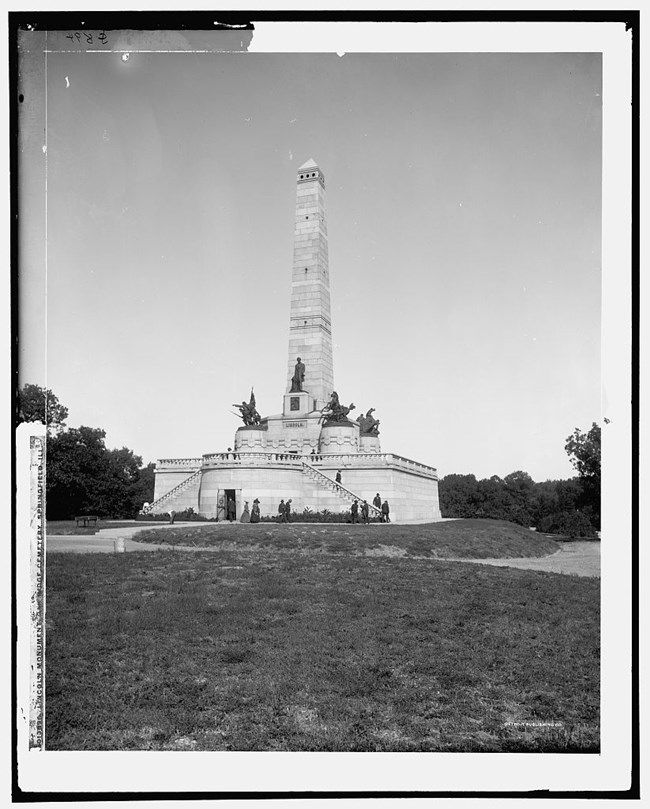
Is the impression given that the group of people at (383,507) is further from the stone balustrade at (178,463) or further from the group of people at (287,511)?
the stone balustrade at (178,463)

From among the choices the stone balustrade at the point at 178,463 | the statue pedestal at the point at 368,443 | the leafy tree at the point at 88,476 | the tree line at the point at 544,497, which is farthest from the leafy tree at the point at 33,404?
the statue pedestal at the point at 368,443

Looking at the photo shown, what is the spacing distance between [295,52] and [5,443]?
5.91 meters

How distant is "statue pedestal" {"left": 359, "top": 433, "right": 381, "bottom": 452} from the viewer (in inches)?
1428

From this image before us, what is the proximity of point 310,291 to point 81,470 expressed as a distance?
19198 millimetres

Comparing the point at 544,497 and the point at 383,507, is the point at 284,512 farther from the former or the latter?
the point at 544,497

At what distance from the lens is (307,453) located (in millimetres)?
35250

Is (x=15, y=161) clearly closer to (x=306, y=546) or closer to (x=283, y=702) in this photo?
(x=283, y=702)

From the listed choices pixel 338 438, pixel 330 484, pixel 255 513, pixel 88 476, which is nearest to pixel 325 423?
pixel 338 438

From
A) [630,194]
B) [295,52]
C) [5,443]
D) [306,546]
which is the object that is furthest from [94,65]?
[306,546]

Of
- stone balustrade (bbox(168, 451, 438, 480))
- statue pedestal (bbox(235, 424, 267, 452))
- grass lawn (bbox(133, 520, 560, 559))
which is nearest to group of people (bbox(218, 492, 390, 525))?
stone balustrade (bbox(168, 451, 438, 480))

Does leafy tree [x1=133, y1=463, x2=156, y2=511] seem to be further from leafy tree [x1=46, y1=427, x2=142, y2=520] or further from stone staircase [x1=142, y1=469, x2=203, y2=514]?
stone staircase [x1=142, y1=469, x2=203, y2=514]

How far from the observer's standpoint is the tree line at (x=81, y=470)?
352 inches

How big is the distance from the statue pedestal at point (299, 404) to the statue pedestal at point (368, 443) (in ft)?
11.6

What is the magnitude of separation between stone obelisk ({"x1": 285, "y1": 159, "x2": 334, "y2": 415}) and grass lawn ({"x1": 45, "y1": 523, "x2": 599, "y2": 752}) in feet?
86.3
